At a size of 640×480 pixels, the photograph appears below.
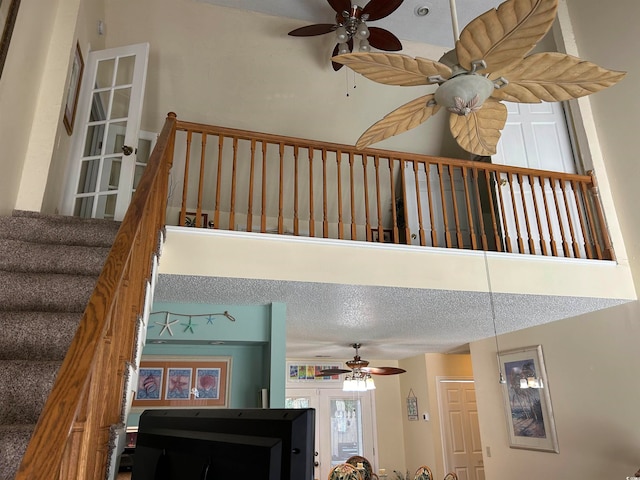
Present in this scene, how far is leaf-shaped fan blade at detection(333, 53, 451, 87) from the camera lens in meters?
2.01

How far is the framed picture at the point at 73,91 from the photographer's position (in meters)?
3.79

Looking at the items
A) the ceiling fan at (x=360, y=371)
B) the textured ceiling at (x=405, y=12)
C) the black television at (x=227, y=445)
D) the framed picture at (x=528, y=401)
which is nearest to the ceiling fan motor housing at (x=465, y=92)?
the black television at (x=227, y=445)

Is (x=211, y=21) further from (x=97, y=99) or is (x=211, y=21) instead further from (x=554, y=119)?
(x=554, y=119)

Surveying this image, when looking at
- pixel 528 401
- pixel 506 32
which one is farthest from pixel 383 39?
pixel 528 401

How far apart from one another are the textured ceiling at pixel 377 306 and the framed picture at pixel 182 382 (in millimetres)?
659

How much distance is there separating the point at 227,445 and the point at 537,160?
4.49 meters

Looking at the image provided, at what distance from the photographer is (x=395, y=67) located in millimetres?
2078

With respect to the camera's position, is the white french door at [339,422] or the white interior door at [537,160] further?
the white french door at [339,422]

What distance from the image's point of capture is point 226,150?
571 cm

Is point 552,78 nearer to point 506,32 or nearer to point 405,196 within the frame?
point 506,32

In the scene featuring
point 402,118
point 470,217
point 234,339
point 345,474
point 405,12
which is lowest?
point 345,474

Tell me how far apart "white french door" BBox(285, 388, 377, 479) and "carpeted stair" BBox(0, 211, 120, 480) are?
6.14m

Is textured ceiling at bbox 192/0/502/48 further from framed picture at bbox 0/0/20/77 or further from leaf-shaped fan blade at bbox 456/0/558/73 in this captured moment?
leaf-shaped fan blade at bbox 456/0/558/73

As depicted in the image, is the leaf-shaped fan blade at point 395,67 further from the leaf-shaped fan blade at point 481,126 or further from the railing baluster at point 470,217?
the railing baluster at point 470,217
